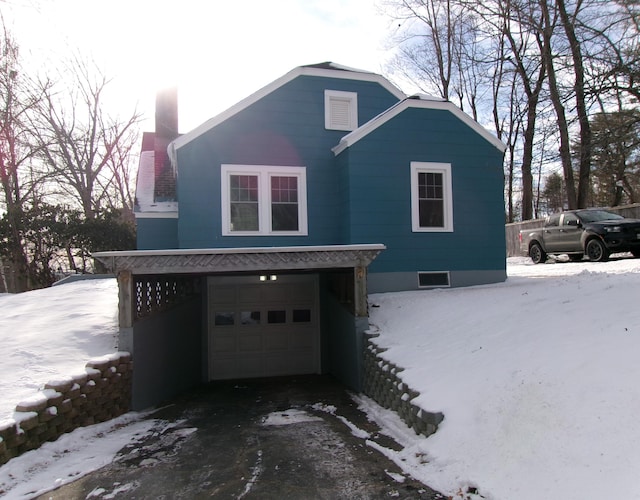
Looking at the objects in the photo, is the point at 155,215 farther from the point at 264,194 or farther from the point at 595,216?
the point at 595,216

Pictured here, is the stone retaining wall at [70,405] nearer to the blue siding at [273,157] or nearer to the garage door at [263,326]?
the blue siding at [273,157]

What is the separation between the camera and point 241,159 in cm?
1074

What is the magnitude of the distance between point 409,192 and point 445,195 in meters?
0.88

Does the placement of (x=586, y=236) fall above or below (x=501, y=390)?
above

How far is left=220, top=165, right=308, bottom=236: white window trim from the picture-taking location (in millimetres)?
10531

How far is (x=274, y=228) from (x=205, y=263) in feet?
11.0

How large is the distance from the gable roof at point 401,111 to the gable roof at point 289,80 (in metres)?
1.58

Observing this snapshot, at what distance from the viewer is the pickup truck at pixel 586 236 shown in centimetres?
1168

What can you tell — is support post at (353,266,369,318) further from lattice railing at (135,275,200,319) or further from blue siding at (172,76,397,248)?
lattice railing at (135,275,200,319)

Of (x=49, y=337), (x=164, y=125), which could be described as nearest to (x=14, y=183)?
(x=164, y=125)

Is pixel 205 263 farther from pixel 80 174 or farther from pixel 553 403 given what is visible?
pixel 80 174

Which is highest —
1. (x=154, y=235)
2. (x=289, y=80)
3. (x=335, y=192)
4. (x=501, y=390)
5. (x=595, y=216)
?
(x=289, y=80)

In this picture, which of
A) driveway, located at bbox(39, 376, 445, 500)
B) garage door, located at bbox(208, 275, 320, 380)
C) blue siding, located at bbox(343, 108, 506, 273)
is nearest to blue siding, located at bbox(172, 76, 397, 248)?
blue siding, located at bbox(343, 108, 506, 273)

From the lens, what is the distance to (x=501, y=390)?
4.66m
